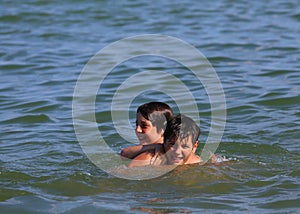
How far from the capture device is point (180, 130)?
5.79 meters

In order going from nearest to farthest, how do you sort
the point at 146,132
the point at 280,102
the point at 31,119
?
the point at 146,132 < the point at 31,119 < the point at 280,102

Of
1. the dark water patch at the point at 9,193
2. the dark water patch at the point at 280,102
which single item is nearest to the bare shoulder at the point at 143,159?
the dark water patch at the point at 9,193

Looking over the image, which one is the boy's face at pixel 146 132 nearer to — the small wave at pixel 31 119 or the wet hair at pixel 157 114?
the wet hair at pixel 157 114

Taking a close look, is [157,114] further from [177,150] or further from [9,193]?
[9,193]

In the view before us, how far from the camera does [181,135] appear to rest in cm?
580

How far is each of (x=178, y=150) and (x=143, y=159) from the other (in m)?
0.29

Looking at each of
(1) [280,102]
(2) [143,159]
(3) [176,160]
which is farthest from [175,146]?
(1) [280,102]

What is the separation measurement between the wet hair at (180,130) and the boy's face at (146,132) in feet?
0.62

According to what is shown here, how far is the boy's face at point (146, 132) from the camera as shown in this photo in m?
5.99

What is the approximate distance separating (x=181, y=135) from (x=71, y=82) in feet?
13.8

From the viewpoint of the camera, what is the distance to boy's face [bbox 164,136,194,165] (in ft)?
19.1

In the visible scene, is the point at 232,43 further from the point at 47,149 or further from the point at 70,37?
the point at 47,149

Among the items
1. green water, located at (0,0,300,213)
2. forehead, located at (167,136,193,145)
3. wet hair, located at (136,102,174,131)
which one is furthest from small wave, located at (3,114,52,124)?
forehead, located at (167,136,193,145)

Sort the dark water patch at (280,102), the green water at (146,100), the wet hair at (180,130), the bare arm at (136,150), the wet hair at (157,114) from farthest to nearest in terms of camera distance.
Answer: the dark water patch at (280,102) < the bare arm at (136,150) < the wet hair at (157,114) < the wet hair at (180,130) < the green water at (146,100)
